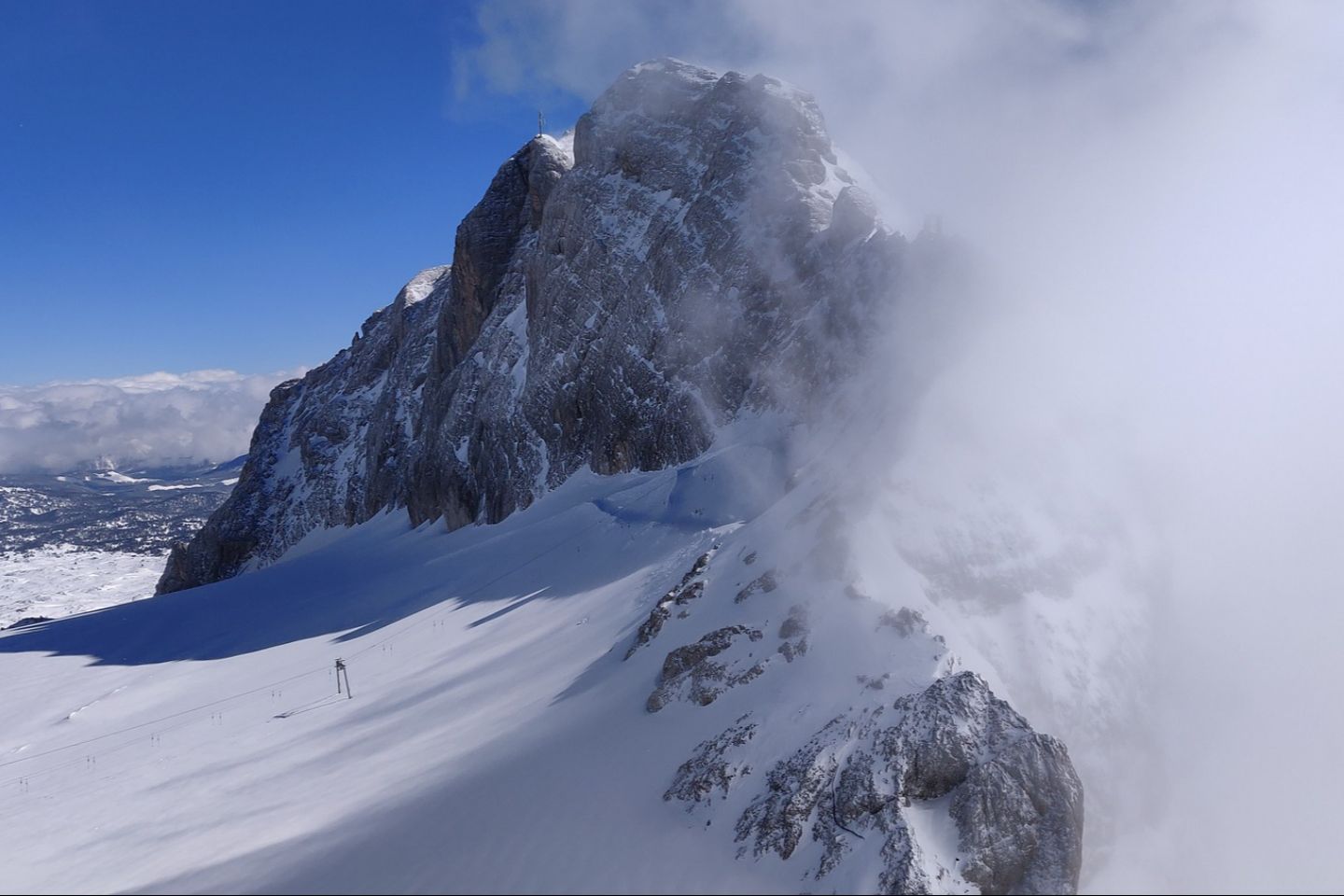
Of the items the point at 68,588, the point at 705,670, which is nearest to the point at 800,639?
the point at 705,670

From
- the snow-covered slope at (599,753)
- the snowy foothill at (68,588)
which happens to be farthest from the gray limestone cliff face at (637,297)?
the snowy foothill at (68,588)

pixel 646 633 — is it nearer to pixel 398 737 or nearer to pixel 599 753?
pixel 599 753

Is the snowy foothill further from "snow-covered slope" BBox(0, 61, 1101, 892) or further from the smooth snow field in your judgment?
the smooth snow field

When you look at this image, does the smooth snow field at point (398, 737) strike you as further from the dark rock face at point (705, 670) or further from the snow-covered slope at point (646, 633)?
the dark rock face at point (705, 670)

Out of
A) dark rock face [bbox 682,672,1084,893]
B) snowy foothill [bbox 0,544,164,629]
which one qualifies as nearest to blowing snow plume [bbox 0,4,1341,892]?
dark rock face [bbox 682,672,1084,893]

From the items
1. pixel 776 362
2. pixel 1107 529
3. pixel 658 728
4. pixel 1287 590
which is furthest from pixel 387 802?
pixel 776 362

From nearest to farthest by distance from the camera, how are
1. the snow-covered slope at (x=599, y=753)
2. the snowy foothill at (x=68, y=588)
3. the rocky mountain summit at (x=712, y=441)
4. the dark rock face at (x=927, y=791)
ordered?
the dark rock face at (x=927, y=791) → the snow-covered slope at (x=599, y=753) → the rocky mountain summit at (x=712, y=441) → the snowy foothill at (x=68, y=588)

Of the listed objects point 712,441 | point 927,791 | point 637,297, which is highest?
point 637,297
